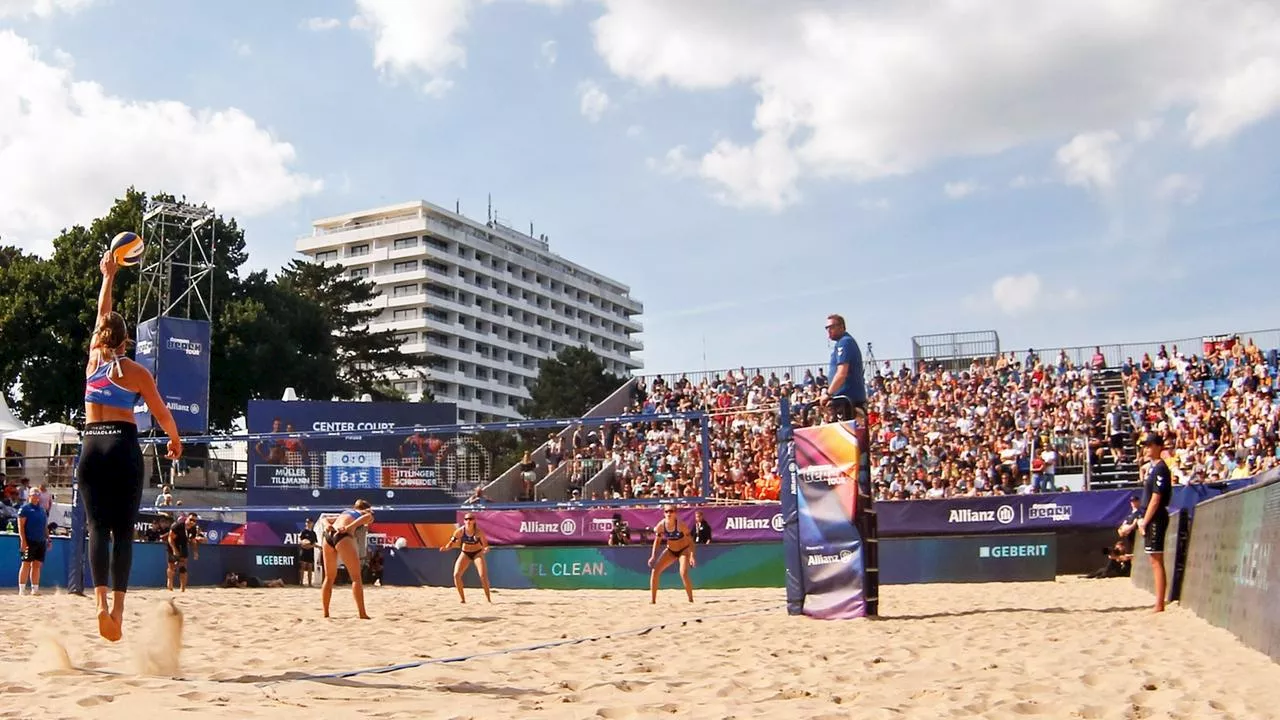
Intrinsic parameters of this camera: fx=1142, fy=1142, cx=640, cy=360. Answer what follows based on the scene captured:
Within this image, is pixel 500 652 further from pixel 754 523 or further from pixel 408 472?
pixel 754 523

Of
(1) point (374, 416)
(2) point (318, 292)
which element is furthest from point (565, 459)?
(2) point (318, 292)

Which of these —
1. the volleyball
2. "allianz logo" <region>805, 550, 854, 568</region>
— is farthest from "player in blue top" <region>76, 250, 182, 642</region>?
"allianz logo" <region>805, 550, 854, 568</region>

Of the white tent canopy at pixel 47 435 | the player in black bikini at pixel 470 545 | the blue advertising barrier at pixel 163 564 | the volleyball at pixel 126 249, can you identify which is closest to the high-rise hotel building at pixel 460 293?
the white tent canopy at pixel 47 435

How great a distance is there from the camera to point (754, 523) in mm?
20031

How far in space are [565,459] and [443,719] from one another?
1658 centimetres

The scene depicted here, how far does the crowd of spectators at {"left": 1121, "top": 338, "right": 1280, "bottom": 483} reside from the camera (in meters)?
20.2

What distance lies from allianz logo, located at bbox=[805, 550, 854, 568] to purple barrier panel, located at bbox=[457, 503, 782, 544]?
899 centimetres

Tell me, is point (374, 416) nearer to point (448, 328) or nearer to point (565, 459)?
point (565, 459)

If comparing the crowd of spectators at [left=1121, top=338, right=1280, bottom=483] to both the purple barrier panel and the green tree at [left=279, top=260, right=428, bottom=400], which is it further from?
the green tree at [left=279, top=260, right=428, bottom=400]

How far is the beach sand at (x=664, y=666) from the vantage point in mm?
4949

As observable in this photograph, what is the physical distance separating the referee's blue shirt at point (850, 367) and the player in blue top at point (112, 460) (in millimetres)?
6261

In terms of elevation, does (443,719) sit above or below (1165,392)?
below

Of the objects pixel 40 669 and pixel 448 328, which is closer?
pixel 40 669

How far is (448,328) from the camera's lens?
9712cm
